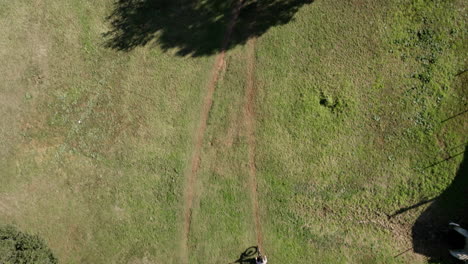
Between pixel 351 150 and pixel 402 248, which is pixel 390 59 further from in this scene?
pixel 402 248

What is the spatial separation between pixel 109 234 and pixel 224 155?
23.8 ft

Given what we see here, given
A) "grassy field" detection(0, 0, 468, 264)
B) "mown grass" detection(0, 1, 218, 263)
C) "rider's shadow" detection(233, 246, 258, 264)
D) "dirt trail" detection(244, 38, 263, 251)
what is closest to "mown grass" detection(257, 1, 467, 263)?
"grassy field" detection(0, 0, 468, 264)

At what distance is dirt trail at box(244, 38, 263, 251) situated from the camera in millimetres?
18953

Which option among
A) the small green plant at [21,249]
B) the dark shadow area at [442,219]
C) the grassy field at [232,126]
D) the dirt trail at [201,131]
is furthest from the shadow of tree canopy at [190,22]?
the dark shadow area at [442,219]

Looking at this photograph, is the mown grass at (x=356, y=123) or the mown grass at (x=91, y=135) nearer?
the mown grass at (x=356, y=123)

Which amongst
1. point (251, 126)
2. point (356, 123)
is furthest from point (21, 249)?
point (356, 123)

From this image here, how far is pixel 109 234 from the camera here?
757 inches

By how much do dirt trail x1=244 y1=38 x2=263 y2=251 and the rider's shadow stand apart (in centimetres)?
34

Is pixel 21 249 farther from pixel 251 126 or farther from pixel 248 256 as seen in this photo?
pixel 251 126

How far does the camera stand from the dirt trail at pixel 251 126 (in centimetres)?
1895

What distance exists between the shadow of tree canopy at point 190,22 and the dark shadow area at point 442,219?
11.8m

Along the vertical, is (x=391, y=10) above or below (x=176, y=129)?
above

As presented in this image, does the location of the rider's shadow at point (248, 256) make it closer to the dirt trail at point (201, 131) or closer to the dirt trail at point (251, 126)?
the dirt trail at point (251, 126)

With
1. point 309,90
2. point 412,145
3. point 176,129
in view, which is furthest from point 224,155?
point 412,145
